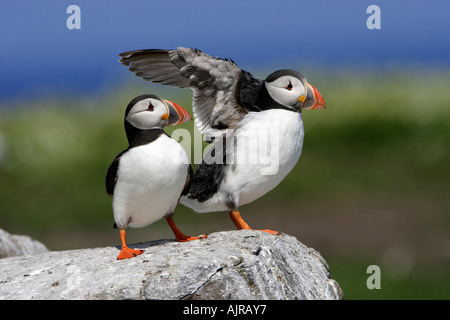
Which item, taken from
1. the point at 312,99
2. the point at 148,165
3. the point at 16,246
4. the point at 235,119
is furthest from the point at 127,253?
the point at 16,246

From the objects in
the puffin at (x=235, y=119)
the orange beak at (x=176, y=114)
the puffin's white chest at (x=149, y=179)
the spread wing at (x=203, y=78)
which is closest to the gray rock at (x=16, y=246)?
the puffin at (x=235, y=119)

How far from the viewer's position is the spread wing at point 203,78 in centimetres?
796

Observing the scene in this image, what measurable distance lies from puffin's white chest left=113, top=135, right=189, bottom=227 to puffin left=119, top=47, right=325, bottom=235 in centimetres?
80

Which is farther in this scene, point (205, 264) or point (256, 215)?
Result: point (256, 215)

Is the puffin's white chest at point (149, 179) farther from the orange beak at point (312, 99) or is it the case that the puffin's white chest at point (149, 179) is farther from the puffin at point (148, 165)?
the orange beak at point (312, 99)

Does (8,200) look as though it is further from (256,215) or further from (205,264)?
(205,264)

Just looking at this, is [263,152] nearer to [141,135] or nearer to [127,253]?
[141,135]

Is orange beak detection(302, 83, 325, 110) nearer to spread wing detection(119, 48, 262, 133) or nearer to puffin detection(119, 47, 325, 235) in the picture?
puffin detection(119, 47, 325, 235)

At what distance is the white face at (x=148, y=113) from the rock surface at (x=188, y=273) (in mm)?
1352

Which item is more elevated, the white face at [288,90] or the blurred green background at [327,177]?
the white face at [288,90]

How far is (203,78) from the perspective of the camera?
26.8 feet

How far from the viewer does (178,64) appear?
8117 mm

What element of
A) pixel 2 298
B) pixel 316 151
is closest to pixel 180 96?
pixel 316 151
